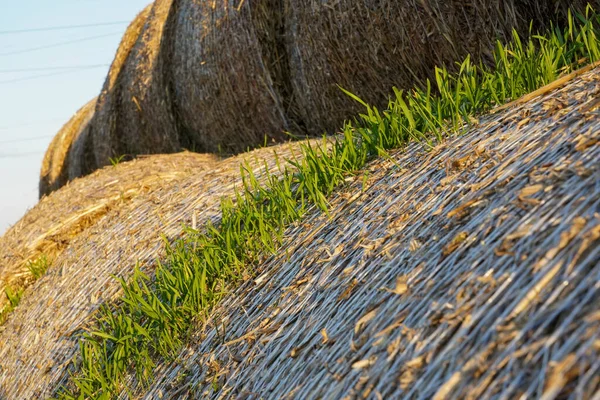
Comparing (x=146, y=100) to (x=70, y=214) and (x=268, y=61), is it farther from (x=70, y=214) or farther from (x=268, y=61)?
(x=70, y=214)

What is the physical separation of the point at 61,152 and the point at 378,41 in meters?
6.93

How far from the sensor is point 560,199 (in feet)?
5.84

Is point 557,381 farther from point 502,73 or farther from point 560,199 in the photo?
point 502,73

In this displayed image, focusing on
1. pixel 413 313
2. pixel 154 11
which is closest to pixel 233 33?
pixel 154 11

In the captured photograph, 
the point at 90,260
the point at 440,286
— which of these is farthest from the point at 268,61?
the point at 440,286

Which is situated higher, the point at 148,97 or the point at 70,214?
the point at 148,97

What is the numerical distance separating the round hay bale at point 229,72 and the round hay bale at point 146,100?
28 centimetres

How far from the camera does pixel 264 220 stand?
3.17 m

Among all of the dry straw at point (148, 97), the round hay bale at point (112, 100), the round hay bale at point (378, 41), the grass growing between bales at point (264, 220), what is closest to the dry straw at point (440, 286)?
the grass growing between bales at point (264, 220)

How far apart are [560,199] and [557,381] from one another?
23.6 inches

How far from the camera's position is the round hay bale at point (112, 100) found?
7.82 meters

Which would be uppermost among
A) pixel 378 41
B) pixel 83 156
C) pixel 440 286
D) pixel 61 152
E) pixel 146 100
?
pixel 146 100

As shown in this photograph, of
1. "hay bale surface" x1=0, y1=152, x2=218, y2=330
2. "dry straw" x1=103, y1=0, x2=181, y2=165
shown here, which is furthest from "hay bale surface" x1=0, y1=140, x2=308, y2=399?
"dry straw" x1=103, y1=0, x2=181, y2=165

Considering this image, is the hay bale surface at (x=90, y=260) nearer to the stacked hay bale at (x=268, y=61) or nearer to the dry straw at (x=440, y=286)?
the dry straw at (x=440, y=286)
